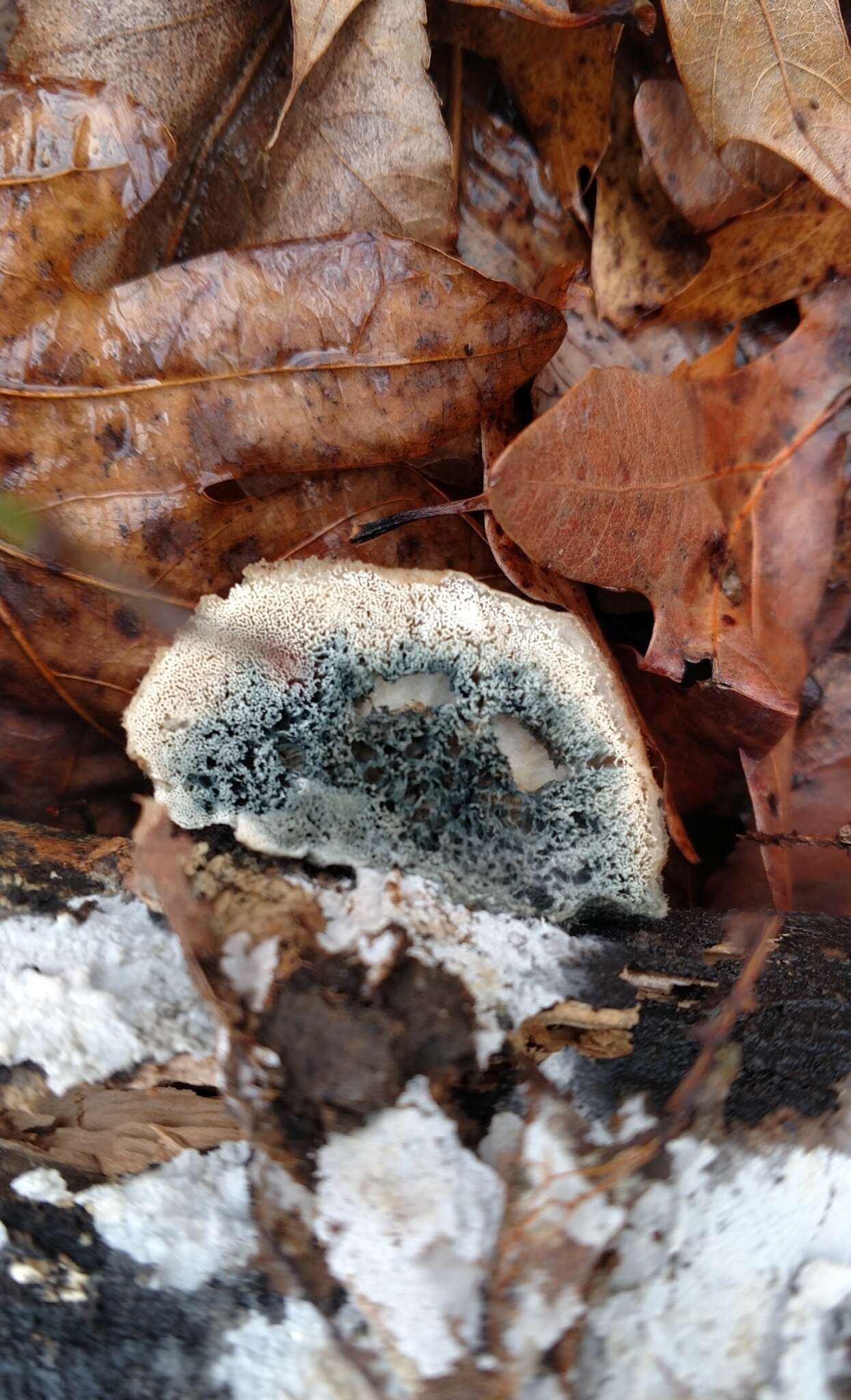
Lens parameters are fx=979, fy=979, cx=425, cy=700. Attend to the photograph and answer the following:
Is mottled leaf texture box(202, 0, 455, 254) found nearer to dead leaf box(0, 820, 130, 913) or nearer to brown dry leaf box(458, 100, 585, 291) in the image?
brown dry leaf box(458, 100, 585, 291)

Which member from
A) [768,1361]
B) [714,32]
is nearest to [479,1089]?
[768,1361]

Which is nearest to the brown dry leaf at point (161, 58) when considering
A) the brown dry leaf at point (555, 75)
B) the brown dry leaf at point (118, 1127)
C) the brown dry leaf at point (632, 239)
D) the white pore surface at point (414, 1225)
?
the brown dry leaf at point (555, 75)

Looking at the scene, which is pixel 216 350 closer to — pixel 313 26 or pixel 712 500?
pixel 313 26

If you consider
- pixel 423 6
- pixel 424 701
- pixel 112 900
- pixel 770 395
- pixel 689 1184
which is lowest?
pixel 689 1184

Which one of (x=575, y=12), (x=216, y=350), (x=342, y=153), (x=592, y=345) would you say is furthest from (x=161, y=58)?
(x=592, y=345)

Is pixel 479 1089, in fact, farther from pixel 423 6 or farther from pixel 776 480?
pixel 423 6
